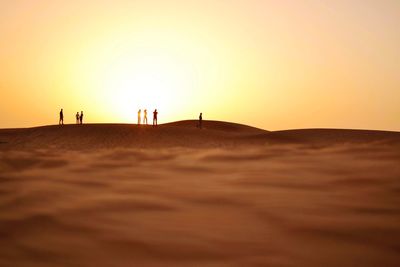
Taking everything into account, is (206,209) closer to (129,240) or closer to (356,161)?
(129,240)

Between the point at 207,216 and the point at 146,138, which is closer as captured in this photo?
the point at 207,216

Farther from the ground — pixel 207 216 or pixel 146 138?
pixel 146 138

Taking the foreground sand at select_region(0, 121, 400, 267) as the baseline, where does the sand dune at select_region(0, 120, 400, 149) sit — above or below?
above

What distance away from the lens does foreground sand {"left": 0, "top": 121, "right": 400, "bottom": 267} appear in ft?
8.99

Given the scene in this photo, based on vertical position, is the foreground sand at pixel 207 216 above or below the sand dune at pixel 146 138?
below

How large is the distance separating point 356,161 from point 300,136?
15.9m

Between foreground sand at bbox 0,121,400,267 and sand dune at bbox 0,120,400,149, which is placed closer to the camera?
foreground sand at bbox 0,121,400,267

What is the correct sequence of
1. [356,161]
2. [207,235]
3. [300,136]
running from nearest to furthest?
[207,235]
[356,161]
[300,136]

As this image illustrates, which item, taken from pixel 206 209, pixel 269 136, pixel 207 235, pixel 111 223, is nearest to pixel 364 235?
pixel 207 235

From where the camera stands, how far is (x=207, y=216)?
150 inches

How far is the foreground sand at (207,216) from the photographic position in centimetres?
274

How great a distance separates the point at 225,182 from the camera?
588cm

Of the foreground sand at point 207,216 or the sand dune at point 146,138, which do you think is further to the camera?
the sand dune at point 146,138

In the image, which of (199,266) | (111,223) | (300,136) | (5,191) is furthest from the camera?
(300,136)
